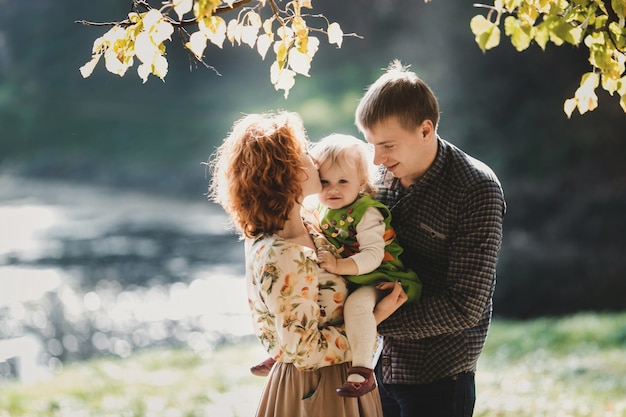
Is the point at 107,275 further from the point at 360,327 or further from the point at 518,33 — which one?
the point at 518,33

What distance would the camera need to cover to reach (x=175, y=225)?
11.7 meters

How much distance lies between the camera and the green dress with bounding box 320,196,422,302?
2496 millimetres

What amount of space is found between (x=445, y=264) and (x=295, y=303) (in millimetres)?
525

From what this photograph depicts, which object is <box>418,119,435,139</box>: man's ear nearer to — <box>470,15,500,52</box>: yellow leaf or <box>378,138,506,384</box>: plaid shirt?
<box>378,138,506,384</box>: plaid shirt

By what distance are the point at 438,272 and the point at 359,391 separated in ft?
1.54

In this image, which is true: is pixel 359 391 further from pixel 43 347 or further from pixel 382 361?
pixel 43 347

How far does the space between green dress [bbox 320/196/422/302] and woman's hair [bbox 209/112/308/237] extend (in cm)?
19

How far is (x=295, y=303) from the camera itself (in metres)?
2.31

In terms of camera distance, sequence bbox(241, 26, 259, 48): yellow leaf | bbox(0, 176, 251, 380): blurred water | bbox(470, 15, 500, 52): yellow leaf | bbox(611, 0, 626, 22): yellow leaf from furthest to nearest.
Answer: bbox(0, 176, 251, 380): blurred water < bbox(241, 26, 259, 48): yellow leaf < bbox(611, 0, 626, 22): yellow leaf < bbox(470, 15, 500, 52): yellow leaf

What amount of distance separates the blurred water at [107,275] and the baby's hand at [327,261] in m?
5.25

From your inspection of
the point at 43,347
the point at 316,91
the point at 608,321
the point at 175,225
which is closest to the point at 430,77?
the point at 316,91

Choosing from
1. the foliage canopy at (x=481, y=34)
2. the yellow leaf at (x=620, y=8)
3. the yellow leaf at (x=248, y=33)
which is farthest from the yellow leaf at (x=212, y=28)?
the yellow leaf at (x=620, y=8)

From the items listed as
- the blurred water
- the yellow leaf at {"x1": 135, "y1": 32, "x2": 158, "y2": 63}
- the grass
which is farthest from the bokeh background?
the yellow leaf at {"x1": 135, "y1": 32, "x2": 158, "y2": 63}

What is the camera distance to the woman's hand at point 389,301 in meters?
2.43
